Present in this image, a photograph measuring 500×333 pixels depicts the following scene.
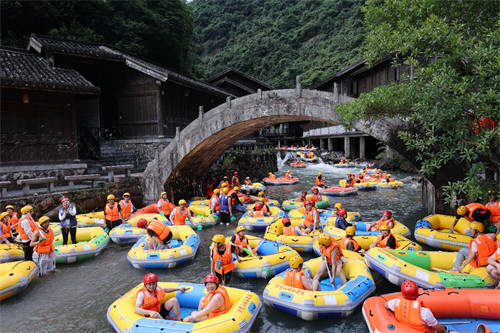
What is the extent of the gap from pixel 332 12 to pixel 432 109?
→ 68430mm

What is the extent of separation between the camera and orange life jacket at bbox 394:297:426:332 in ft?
17.2

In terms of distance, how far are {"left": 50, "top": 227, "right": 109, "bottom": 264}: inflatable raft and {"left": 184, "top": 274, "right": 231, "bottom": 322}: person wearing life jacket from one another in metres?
5.74

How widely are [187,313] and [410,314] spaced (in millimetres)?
4285

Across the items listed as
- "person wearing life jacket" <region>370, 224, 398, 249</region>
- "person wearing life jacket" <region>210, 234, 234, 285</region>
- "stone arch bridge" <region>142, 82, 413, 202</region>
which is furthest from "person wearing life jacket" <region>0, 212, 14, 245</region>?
"person wearing life jacket" <region>370, 224, 398, 249</region>

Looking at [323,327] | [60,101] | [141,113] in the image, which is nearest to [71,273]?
[323,327]

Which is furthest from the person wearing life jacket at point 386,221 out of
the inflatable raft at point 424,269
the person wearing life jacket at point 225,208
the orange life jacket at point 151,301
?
the orange life jacket at point 151,301

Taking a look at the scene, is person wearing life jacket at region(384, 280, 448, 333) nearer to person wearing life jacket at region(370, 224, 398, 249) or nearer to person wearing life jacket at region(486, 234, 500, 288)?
person wearing life jacket at region(486, 234, 500, 288)

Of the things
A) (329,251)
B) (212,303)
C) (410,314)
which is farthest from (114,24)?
(410,314)

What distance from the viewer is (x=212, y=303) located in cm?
610

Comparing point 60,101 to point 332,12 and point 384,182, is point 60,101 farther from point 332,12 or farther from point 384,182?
point 332,12

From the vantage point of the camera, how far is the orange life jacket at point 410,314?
524cm

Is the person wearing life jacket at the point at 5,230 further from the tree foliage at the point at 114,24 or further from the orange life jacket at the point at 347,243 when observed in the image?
the tree foliage at the point at 114,24

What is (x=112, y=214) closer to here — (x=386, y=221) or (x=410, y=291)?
(x=386, y=221)

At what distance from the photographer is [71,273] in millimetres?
9398
